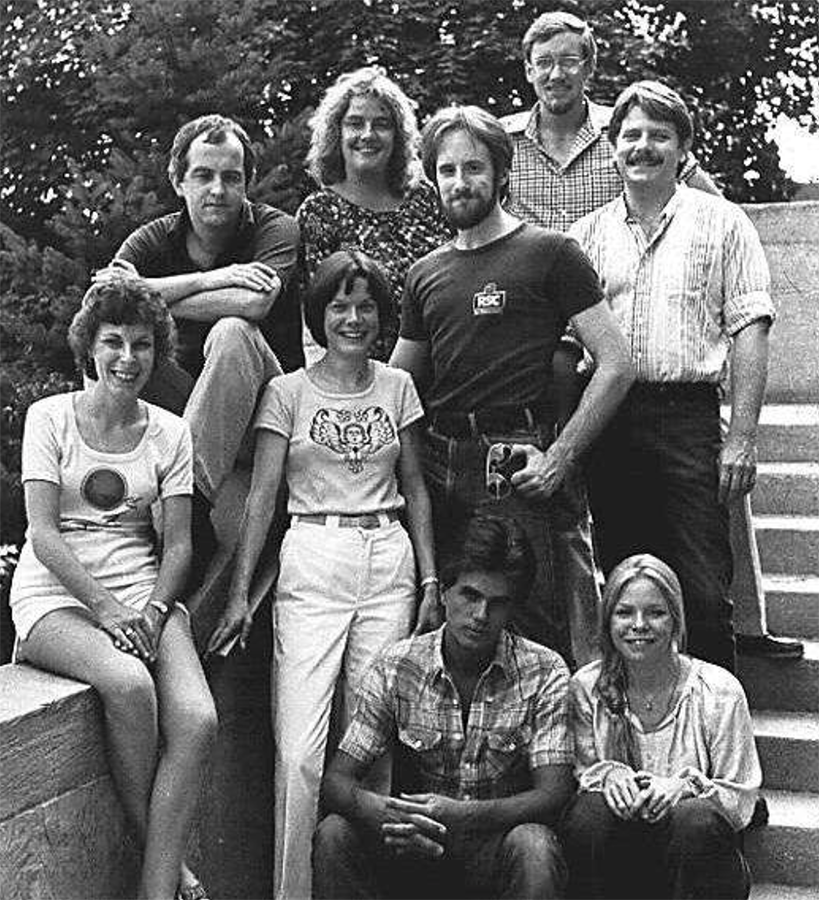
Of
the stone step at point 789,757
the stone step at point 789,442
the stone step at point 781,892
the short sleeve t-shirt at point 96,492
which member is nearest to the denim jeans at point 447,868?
the short sleeve t-shirt at point 96,492

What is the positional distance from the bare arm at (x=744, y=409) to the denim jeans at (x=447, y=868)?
1045mm

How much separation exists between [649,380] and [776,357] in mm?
3117

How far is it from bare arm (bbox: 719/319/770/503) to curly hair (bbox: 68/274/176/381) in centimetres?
147

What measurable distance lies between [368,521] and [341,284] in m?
0.62

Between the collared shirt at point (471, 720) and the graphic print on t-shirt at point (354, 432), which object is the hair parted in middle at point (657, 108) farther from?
the collared shirt at point (471, 720)

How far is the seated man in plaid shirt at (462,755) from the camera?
3.85 meters

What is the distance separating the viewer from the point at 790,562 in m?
5.63

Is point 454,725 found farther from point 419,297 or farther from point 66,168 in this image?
point 66,168

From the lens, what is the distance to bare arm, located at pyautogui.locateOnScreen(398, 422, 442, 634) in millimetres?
4316

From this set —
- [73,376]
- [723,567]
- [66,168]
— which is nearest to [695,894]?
[723,567]

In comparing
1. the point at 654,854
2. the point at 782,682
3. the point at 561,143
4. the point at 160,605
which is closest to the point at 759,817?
the point at 782,682

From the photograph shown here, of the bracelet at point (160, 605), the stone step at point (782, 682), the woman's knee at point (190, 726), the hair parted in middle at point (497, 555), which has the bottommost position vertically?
the stone step at point (782, 682)

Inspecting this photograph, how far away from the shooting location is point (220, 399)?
4.44 metres

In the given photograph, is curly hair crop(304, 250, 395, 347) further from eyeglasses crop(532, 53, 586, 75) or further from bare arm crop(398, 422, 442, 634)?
eyeglasses crop(532, 53, 586, 75)
